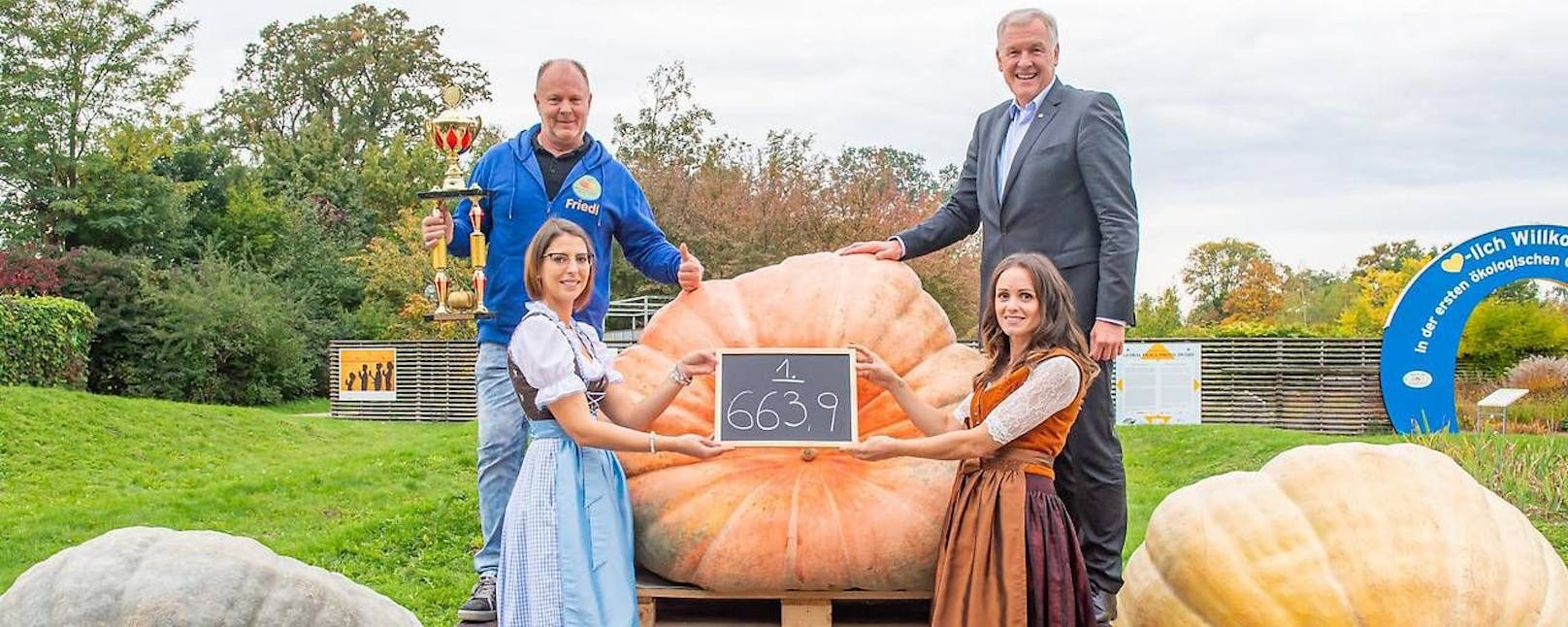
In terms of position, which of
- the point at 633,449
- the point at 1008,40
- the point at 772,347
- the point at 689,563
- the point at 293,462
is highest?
the point at 1008,40

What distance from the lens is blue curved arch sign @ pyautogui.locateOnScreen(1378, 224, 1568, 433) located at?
1199 centimetres

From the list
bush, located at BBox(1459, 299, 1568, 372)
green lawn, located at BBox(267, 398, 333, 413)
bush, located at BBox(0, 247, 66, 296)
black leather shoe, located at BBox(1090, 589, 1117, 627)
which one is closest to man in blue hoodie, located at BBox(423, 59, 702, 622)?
black leather shoe, located at BBox(1090, 589, 1117, 627)

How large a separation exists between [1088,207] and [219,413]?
13120mm

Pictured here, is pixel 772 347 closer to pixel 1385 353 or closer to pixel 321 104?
pixel 1385 353

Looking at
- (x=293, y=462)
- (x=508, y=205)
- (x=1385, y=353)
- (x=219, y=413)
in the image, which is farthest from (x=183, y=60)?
(x=508, y=205)

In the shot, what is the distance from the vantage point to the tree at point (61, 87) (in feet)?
69.3

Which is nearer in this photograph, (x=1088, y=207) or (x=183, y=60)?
(x=1088, y=207)

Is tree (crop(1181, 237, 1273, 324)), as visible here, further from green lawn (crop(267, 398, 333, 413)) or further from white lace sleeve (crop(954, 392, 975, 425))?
white lace sleeve (crop(954, 392, 975, 425))

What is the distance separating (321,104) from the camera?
1268 inches

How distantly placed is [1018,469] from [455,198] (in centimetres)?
191

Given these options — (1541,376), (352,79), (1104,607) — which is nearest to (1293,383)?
(1541,376)

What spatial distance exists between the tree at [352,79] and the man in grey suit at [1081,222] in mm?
29188

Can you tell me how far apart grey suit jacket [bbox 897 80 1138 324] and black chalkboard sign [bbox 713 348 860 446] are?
0.56 metres

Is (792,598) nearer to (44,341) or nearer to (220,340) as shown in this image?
(44,341)
